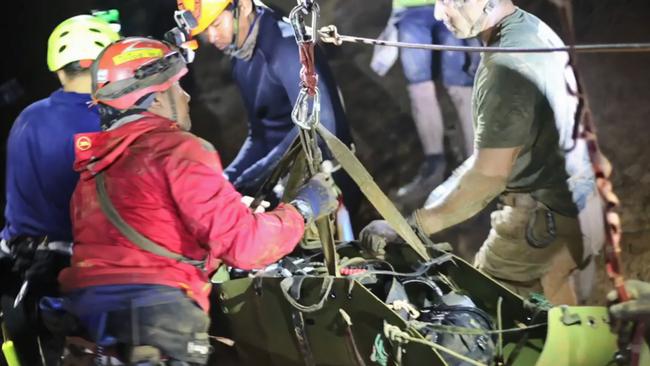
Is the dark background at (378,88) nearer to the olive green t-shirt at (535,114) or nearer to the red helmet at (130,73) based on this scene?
the olive green t-shirt at (535,114)

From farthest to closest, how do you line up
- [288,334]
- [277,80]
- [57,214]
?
1. [277,80]
2. [57,214]
3. [288,334]

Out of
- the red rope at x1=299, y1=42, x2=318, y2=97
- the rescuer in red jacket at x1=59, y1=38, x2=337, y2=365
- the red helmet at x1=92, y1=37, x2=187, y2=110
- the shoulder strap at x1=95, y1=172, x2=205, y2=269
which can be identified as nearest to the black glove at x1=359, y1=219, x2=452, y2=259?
the rescuer in red jacket at x1=59, y1=38, x2=337, y2=365

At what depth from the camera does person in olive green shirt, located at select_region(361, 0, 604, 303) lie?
2.13 m

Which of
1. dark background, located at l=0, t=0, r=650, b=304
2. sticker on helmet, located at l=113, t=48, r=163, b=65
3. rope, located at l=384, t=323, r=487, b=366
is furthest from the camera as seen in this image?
dark background, located at l=0, t=0, r=650, b=304

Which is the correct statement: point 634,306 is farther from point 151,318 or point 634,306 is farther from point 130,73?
point 130,73

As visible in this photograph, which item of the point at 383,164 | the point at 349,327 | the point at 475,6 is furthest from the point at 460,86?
the point at 349,327

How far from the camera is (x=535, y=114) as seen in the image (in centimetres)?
215

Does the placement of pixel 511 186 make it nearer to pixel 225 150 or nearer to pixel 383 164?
pixel 383 164

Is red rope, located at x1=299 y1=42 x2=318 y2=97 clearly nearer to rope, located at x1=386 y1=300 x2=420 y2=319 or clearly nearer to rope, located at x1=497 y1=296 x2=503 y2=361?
rope, located at x1=386 y1=300 x2=420 y2=319

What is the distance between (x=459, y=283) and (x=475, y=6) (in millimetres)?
941

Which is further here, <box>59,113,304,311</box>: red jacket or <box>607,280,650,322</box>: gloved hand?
<box>59,113,304,311</box>: red jacket

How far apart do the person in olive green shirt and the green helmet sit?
140 centimetres

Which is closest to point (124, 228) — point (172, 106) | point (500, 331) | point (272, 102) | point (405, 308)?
point (172, 106)

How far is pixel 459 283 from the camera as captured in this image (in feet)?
6.93
